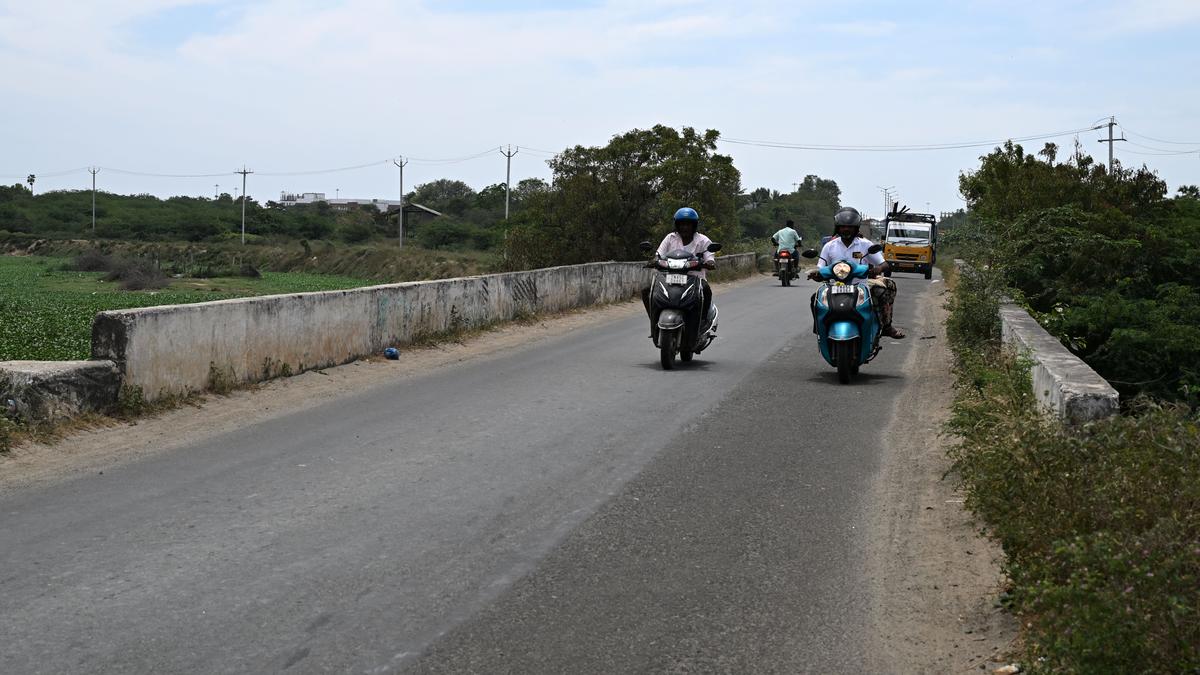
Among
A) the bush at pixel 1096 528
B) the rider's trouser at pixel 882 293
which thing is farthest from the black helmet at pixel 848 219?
the bush at pixel 1096 528

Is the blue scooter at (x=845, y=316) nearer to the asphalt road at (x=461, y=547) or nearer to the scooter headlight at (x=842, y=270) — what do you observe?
the scooter headlight at (x=842, y=270)

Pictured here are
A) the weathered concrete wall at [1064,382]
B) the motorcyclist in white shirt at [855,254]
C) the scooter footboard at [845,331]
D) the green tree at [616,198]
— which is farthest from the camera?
the green tree at [616,198]

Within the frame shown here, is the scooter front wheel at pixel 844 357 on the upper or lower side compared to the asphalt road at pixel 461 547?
upper

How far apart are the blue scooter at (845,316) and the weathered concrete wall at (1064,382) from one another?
1559mm

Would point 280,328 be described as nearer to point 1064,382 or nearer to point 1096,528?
point 1064,382

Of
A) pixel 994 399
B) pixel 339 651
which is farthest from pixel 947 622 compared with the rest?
pixel 994 399

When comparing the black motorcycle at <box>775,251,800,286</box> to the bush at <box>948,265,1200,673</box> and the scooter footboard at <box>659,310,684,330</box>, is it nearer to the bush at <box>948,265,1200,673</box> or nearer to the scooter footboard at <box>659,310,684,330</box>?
the scooter footboard at <box>659,310,684,330</box>

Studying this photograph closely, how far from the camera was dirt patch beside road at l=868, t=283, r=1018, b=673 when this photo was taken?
484cm

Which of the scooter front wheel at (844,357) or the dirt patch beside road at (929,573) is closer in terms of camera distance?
the dirt patch beside road at (929,573)

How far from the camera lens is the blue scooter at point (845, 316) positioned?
→ 484 inches

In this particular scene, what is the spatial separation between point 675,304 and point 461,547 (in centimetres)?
773

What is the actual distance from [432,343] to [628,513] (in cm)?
960

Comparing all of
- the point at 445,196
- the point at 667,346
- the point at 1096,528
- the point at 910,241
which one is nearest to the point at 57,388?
the point at 667,346

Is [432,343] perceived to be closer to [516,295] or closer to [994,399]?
[516,295]
